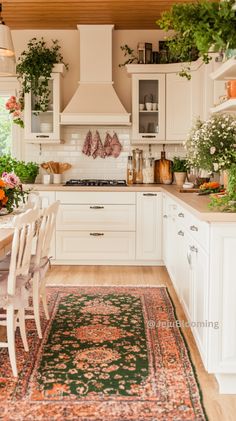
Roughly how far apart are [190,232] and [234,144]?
119cm

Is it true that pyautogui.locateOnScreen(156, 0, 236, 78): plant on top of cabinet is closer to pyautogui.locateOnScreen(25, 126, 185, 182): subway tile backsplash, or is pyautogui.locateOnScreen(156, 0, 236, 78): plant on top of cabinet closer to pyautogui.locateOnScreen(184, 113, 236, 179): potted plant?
pyautogui.locateOnScreen(184, 113, 236, 179): potted plant

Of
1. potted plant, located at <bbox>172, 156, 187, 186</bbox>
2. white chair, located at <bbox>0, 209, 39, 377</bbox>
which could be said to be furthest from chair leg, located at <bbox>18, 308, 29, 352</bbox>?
potted plant, located at <bbox>172, 156, 187, 186</bbox>

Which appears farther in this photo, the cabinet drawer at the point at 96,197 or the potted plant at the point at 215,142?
the cabinet drawer at the point at 96,197

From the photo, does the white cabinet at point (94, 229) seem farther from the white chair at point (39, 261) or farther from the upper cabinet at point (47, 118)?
the white chair at point (39, 261)

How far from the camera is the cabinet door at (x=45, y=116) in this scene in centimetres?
669

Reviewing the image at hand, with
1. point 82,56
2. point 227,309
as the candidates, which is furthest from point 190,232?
point 82,56

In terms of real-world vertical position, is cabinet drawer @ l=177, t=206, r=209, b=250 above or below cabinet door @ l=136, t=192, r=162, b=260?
above

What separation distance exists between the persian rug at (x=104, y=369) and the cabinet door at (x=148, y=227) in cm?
162

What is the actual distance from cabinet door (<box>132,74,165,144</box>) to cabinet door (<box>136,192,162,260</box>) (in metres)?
0.81

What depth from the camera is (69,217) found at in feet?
21.2

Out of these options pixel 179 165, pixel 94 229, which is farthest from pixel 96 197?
pixel 179 165

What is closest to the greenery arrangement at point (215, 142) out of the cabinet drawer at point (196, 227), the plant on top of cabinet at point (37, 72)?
the cabinet drawer at point (196, 227)

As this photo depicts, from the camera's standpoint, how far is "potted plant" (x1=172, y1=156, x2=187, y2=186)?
6668 mm

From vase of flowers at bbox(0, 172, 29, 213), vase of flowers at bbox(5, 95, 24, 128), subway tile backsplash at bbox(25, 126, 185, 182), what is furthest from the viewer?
subway tile backsplash at bbox(25, 126, 185, 182)
